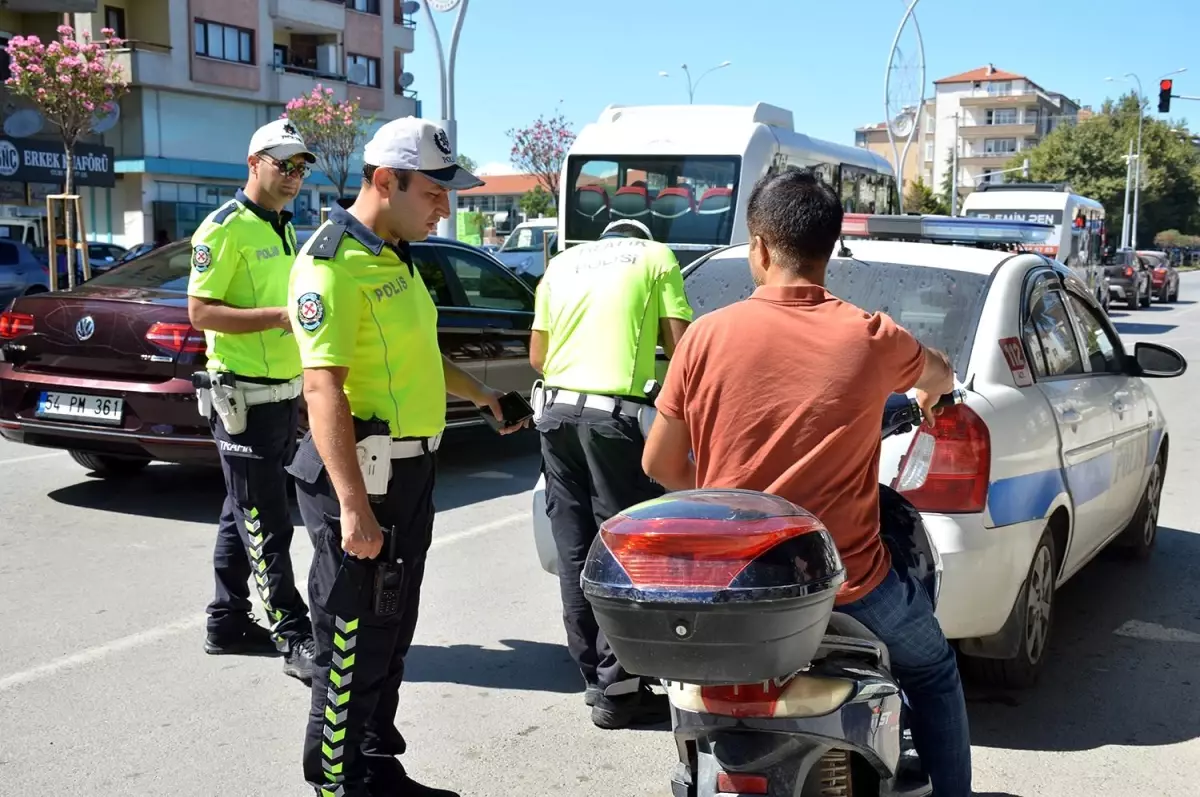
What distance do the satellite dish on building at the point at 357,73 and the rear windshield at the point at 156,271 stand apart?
132 ft

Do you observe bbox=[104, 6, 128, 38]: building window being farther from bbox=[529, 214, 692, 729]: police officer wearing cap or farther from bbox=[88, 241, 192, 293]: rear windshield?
bbox=[529, 214, 692, 729]: police officer wearing cap

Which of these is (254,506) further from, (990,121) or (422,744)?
(990,121)

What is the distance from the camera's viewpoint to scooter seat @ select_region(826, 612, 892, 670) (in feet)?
8.09

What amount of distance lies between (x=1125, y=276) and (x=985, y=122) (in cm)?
8347

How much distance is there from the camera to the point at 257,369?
15.0 ft

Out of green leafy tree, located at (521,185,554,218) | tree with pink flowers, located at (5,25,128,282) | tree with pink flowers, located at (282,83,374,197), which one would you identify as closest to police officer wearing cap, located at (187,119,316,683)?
tree with pink flowers, located at (5,25,128,282)

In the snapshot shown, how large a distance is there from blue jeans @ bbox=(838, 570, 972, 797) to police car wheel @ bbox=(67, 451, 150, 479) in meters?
6.23

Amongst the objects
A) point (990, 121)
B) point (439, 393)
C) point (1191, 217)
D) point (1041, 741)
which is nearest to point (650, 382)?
point (439, 393)

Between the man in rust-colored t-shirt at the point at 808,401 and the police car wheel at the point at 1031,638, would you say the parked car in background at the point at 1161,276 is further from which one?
the man in rust-colored t-shirt at the point at 808,401

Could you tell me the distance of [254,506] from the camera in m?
4.56

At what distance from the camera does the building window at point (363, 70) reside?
4594cm

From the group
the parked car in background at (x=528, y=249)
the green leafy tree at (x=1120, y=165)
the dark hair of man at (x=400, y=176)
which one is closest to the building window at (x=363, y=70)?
the parked car in background at (x=528, y=249)

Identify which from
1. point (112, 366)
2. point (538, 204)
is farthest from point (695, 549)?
point (538, 204)

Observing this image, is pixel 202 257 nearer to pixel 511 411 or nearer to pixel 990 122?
pixel 511 411
